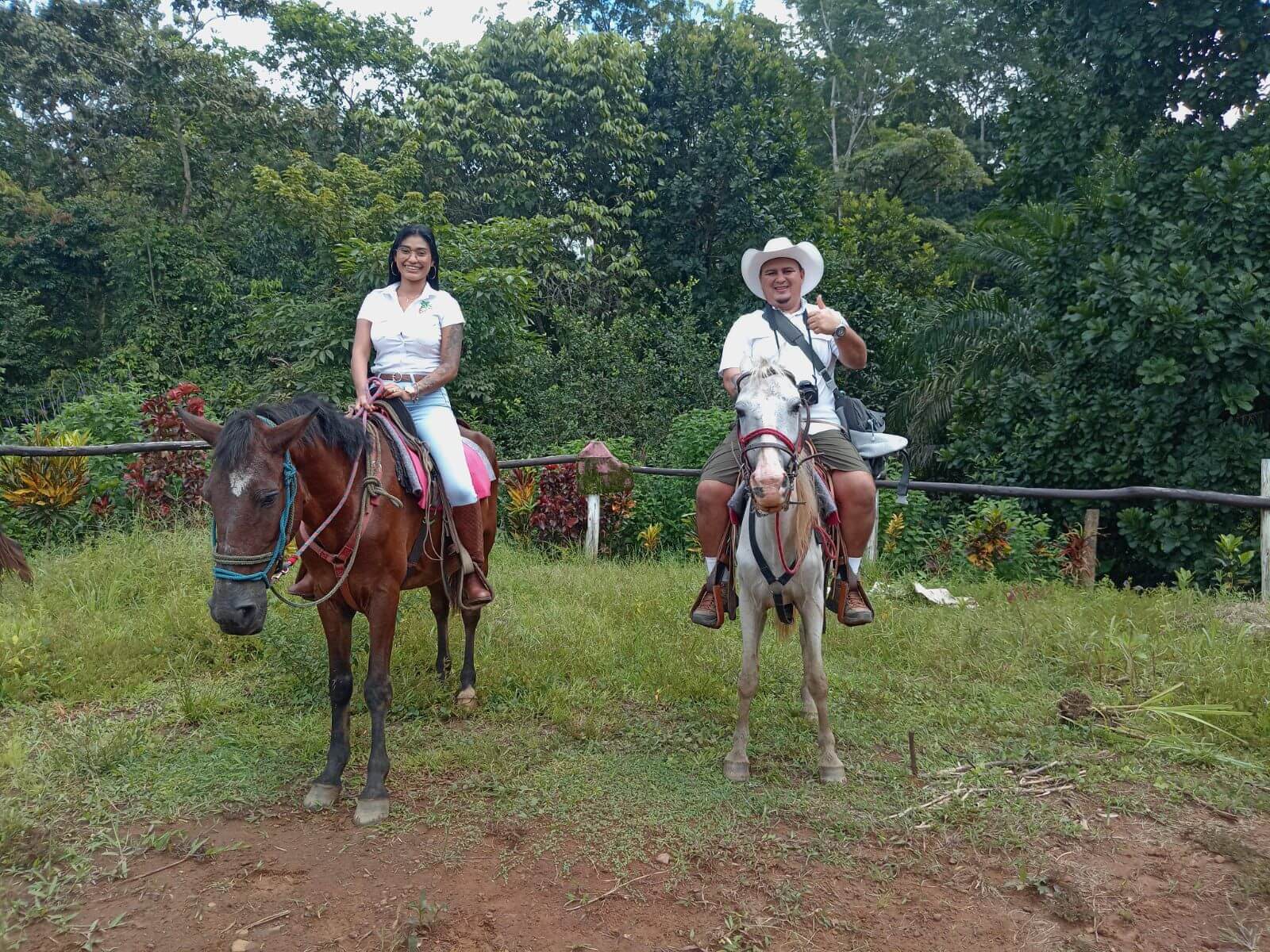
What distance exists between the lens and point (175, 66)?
18.3 m

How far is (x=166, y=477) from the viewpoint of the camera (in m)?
8.46

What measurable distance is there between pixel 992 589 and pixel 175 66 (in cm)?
1943

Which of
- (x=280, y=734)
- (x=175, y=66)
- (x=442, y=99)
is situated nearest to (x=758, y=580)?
(x=280, y=734)

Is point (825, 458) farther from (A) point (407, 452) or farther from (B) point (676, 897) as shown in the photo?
(B) point (676, 897)

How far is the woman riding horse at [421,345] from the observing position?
4.67 m

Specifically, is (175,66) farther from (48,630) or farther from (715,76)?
(48,630)

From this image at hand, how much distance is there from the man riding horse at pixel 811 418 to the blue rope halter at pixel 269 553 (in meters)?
2.01

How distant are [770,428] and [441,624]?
8.80 ft

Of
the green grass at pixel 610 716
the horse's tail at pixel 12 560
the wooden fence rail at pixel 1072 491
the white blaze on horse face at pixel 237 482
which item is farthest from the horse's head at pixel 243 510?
the wooden fence rail at pixel 1072 491

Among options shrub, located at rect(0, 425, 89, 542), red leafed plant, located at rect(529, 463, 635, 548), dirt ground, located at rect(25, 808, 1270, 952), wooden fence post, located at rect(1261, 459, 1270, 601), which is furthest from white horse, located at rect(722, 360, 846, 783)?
shrub, located at rect(0, 425, 89, 542)

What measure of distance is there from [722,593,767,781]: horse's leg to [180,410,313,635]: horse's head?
2214mm

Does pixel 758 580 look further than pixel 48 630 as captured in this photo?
No

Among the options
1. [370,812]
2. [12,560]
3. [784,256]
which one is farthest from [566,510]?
[370,812]

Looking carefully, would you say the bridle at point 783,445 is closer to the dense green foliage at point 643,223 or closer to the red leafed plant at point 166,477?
the dense green foliage at point 643,223
